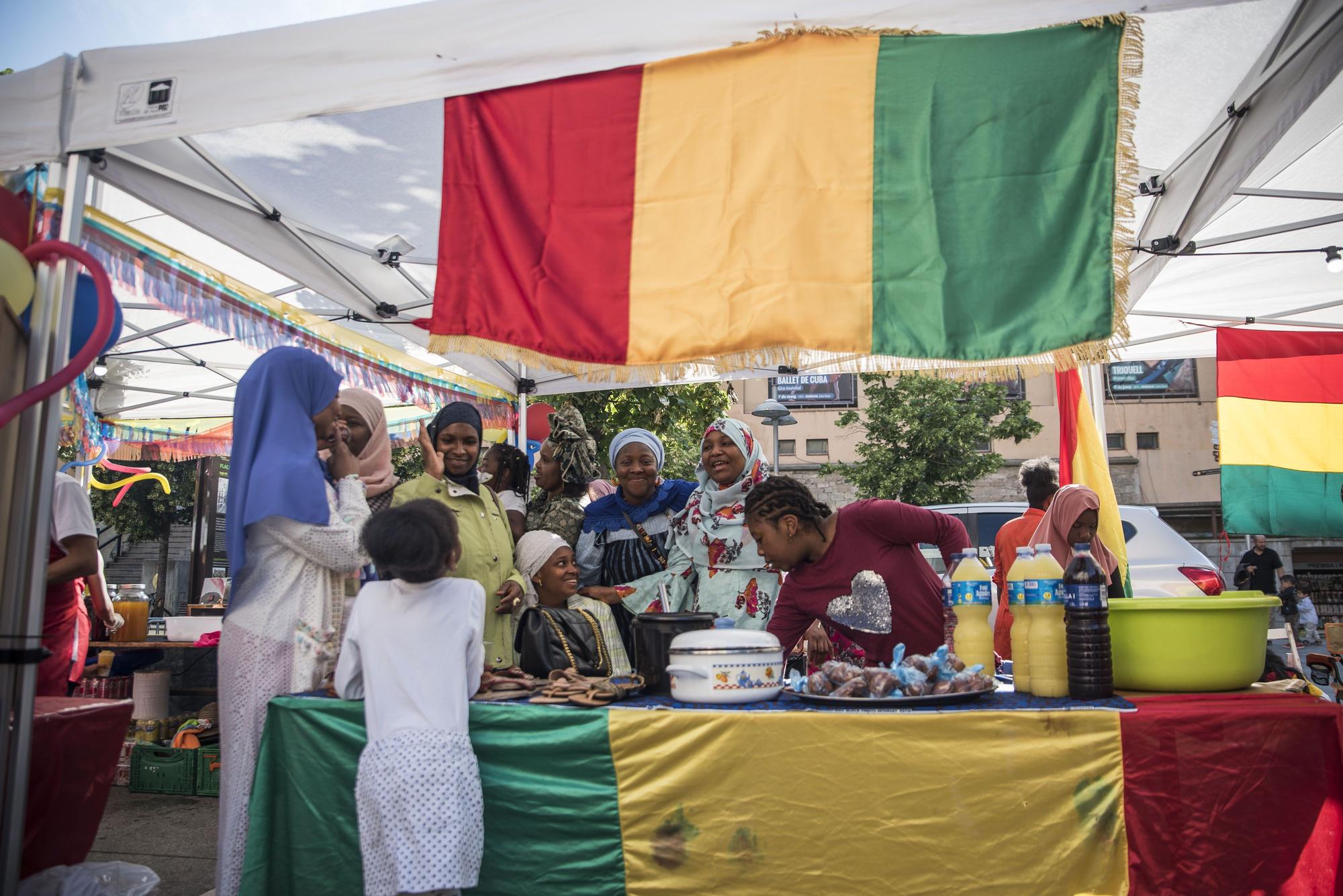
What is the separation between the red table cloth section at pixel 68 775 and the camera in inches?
97.1

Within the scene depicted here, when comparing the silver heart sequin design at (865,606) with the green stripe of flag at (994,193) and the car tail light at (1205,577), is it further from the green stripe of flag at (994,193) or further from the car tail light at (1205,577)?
the car tail light at (1205,577)

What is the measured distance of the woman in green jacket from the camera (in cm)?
319

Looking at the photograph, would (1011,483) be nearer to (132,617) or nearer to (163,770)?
(132,617)

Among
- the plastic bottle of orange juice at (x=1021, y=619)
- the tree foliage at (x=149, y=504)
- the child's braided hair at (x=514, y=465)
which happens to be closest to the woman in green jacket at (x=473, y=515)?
the child's braided hair at (x=514, y=465)

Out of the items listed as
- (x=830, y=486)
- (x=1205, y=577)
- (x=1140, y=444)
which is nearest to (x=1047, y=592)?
(x=1205, y=577)

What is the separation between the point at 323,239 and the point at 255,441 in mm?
2338

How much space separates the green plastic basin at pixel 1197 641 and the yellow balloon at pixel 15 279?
3.08 m

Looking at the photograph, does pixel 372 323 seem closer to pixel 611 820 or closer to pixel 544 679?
pixel 544 679

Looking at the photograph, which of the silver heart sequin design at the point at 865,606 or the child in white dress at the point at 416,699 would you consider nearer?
the child in white dress at the point at 416,699

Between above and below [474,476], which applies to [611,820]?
below

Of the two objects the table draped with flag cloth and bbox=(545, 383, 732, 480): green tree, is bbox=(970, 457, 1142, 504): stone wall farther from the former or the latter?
the table draped with flag cloth

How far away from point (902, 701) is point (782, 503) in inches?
31.5

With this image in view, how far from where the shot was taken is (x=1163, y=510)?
71.1ft

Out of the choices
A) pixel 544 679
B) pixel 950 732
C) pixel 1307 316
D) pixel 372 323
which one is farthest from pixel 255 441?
pixel 1307 316
